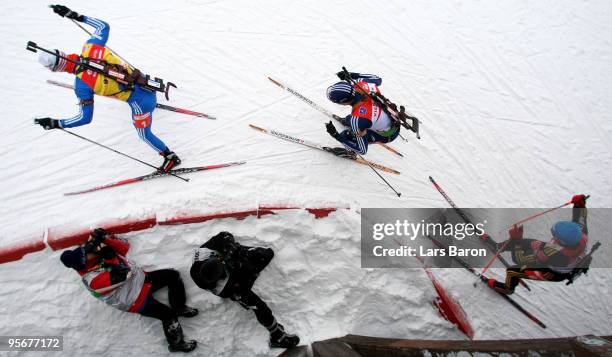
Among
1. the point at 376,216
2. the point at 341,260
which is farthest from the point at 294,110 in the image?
the point at 341,260

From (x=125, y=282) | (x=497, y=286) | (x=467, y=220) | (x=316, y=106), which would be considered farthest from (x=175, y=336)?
(x=467, y=220)

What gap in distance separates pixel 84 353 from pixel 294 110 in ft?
16.7

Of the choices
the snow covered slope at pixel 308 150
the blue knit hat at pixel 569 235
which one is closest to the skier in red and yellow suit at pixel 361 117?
the snow covered slope at pixel 308 150

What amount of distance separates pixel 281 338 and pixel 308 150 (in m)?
3.10

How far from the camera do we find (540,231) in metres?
6.05

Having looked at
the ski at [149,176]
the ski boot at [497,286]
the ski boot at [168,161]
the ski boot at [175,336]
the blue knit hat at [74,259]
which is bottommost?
the ski boot at [175,336]

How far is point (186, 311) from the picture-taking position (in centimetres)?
475

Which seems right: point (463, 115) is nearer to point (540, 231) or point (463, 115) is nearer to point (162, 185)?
point (540, 231)

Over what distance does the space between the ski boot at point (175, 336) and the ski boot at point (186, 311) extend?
11 cm

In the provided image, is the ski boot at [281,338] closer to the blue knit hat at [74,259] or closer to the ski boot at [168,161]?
the blue knit hat at [74,259]

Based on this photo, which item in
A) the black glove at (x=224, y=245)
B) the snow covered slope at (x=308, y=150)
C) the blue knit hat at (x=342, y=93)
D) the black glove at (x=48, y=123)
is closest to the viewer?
the black glove at (x=224, y=245)

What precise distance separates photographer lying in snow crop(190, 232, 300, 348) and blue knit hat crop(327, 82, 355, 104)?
2440 mm

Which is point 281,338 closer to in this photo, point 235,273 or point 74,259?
point 235,273

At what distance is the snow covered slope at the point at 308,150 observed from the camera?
492cm
